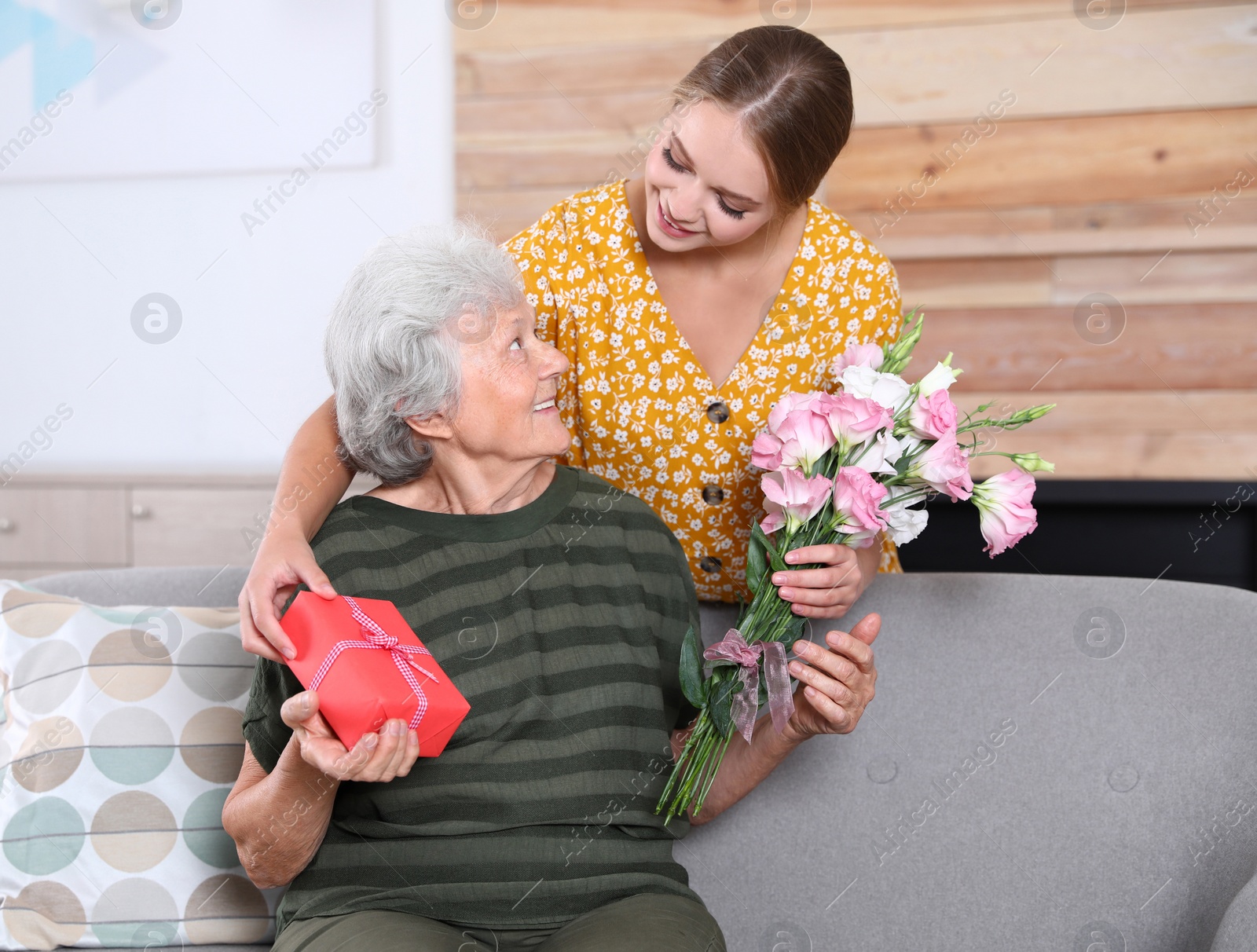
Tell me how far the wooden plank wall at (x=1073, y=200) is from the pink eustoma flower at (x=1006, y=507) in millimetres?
1583

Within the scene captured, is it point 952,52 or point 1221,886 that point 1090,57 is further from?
point 1221,886

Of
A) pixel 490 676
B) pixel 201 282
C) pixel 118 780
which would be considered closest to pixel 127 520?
pixel 201 282

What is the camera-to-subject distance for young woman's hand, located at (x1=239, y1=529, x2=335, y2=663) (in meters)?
1.18

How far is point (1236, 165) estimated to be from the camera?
281 cm

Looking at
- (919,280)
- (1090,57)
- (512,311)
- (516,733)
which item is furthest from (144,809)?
(1090,57)

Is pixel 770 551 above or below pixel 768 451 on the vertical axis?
below

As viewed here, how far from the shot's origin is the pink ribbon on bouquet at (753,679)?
1426 mm

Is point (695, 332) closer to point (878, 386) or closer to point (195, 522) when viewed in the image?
point (878, 386)

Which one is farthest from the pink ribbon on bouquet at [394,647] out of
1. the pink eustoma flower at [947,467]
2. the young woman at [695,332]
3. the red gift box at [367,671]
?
the pink eustoma flower at [947,467]

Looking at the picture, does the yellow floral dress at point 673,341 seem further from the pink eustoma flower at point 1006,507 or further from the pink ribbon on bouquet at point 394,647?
the pink ribbon on bouquet at point 394,647

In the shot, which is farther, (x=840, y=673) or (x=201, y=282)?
(x=201, y=282)

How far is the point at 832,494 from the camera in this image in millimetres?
1436

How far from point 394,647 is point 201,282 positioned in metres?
2.66

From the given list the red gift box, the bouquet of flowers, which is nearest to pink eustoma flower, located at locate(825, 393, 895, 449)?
the bouquet of flowers
